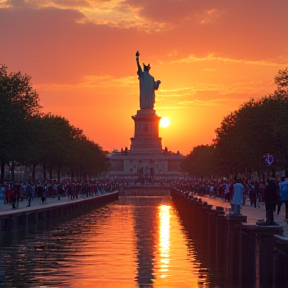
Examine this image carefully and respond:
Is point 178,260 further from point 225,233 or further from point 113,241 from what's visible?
point 113,241

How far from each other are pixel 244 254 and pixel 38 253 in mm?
9230

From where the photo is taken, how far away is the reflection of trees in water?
77.8 feet

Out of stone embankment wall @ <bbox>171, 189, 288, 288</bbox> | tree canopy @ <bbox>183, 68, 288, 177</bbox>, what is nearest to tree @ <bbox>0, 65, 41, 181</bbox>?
tree canopy @ <bbox>183, 68, 288, 177</bbox>

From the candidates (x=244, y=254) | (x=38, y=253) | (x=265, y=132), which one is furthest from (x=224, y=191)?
(x=244, y=254)

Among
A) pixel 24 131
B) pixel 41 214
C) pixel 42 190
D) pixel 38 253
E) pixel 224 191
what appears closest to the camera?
pixel 38 253

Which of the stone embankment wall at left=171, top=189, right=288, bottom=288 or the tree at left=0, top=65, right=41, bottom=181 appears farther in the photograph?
the tree at left=0, top=65, right=41, bottom=181

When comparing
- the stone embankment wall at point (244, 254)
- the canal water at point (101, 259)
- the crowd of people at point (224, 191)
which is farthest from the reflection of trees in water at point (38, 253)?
the crowd of people at point (224, 191)

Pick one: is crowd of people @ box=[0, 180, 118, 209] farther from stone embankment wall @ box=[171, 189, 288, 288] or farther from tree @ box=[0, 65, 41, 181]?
stone embankment wall @ box=[171, 189, 288, 288]

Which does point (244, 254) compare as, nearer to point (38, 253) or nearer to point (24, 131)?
point (38, 253)

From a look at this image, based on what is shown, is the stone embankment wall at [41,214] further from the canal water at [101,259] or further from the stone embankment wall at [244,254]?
the stone embankment wall at [244,254]

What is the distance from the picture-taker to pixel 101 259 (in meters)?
28.6

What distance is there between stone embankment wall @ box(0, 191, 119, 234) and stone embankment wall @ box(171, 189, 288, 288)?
13260mm

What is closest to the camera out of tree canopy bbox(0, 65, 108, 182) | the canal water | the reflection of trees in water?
the canal water

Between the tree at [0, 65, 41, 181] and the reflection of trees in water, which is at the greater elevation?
the tree at [0, 65, 41, 181]
